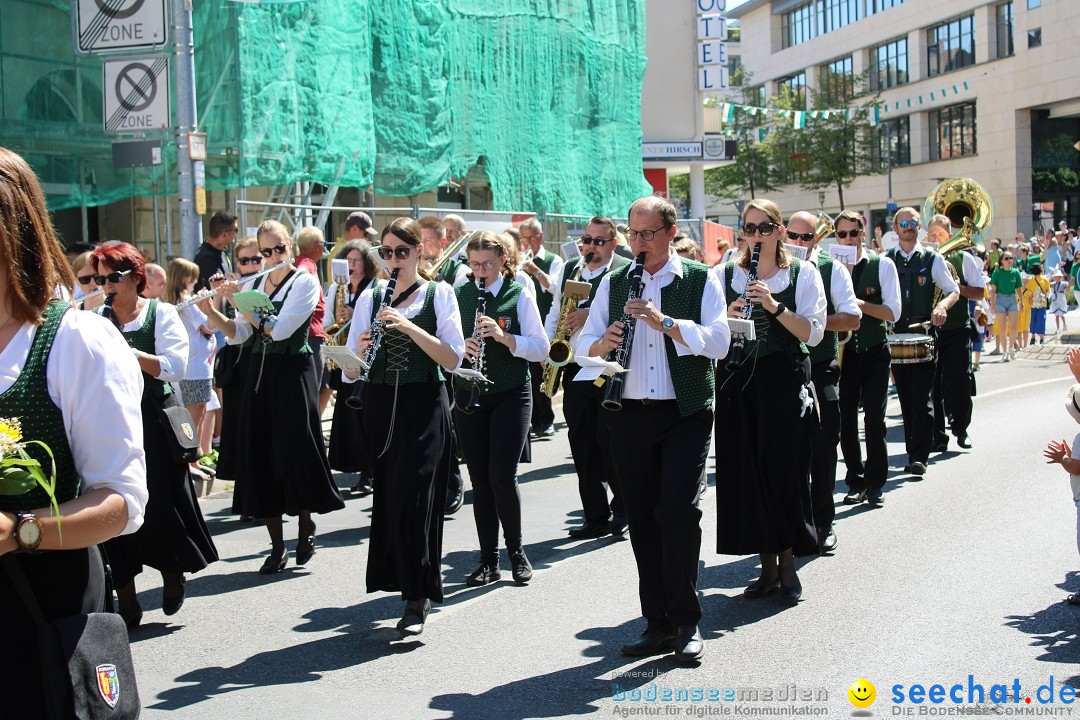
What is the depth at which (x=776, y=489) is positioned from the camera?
20.9ft

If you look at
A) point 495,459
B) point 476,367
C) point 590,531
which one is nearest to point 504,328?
point 476,367

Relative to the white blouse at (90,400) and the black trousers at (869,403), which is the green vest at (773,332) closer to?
the black trousers at (869,403)

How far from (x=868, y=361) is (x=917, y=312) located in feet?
6.07

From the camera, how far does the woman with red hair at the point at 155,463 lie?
6.24 m

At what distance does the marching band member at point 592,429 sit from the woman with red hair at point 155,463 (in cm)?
270

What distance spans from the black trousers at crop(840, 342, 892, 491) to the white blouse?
6.88 metres

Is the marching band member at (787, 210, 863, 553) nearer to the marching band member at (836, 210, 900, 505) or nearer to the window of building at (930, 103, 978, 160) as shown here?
the marching band member at (836, 210, 900, 505)

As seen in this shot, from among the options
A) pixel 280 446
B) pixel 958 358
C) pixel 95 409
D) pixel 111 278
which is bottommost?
pixel 280 446

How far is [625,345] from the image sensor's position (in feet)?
18.1

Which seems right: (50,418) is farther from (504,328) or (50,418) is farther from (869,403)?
(869,403)

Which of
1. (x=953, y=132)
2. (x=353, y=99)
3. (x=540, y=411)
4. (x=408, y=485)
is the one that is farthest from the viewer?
(x=953, y=132)

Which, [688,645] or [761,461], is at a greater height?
[761,461]

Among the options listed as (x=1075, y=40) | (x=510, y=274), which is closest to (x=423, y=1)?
(x=510, y=274)

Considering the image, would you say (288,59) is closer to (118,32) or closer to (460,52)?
(118,32)
